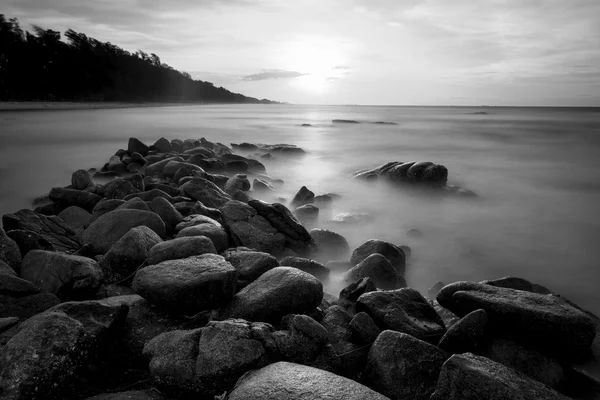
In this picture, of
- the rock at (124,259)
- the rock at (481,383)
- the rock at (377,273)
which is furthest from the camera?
the rock at (377,273)

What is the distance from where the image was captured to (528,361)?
2695 mm

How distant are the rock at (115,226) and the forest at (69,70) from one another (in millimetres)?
49636

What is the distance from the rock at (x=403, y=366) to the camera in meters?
2.32

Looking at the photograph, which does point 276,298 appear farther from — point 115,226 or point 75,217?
point 75,217

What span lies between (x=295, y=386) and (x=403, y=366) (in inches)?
30.9

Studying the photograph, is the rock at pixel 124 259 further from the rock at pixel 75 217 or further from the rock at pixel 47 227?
the rock at pixel 75 217

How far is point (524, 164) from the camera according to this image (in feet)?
47.9

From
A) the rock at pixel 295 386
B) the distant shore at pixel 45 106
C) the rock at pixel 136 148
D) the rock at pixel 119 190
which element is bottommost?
the rock at pixel 295 386

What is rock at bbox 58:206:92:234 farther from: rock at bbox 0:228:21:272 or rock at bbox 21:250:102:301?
rock at bbox 21:250:102:301

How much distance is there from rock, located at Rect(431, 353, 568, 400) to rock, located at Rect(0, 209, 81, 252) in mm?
3819

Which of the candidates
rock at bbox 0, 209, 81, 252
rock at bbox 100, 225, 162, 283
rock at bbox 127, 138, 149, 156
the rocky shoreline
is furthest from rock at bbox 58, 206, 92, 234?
rock at bbox 127, 138, 149, 156

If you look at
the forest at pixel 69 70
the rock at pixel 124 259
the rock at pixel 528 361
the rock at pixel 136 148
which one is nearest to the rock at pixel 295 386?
the rock at pixel 528 361

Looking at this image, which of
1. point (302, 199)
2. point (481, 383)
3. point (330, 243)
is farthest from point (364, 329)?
point (302, 199)

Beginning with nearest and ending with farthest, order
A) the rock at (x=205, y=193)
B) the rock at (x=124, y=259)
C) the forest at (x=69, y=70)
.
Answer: the rock at (x=124, y=259), the rock at (x=205, y=193), the forest at (x=69, y=70)
